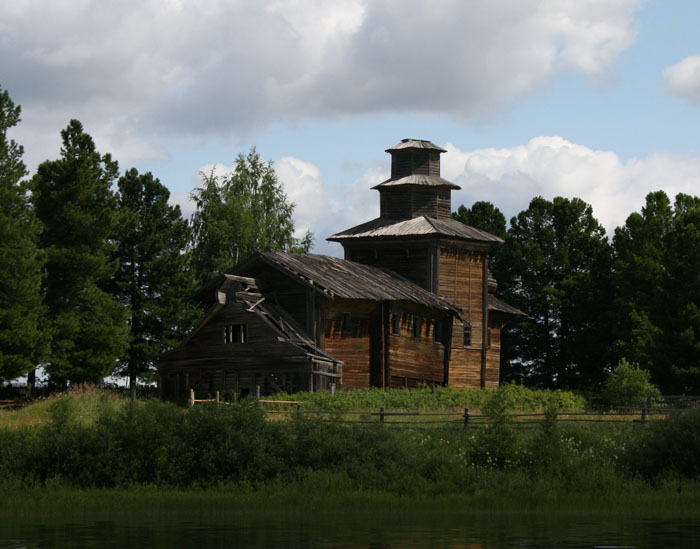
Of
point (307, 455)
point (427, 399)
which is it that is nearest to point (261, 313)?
point (427, 399)

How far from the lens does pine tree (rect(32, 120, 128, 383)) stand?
60.2 m

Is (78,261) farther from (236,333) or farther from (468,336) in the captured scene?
(468,336)

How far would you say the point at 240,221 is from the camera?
76.2 m

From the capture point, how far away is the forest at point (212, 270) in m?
56.2

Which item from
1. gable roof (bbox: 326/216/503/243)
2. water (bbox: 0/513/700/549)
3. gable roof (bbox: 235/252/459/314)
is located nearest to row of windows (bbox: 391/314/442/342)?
gable roof (bbox: 235/252/459/314)

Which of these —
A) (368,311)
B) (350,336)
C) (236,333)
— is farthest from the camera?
(368,311)

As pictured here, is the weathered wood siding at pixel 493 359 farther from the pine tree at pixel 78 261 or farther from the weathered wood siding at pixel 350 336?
the pine tree at pixel 78 261

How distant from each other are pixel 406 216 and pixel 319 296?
14.8 m

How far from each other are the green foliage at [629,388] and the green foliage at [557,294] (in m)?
23.5

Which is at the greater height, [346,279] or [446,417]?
[346,279]

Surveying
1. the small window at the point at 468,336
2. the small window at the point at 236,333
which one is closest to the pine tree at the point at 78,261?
the small window at the point at 236,333

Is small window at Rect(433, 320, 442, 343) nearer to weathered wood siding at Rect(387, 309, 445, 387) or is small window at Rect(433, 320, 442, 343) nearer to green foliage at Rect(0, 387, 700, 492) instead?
weathered wood siding at Rect(387, 309, 445, 387)

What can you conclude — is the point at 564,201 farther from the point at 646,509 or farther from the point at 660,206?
the point at 646,509

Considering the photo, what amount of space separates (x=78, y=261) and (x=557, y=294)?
34.6 meters
